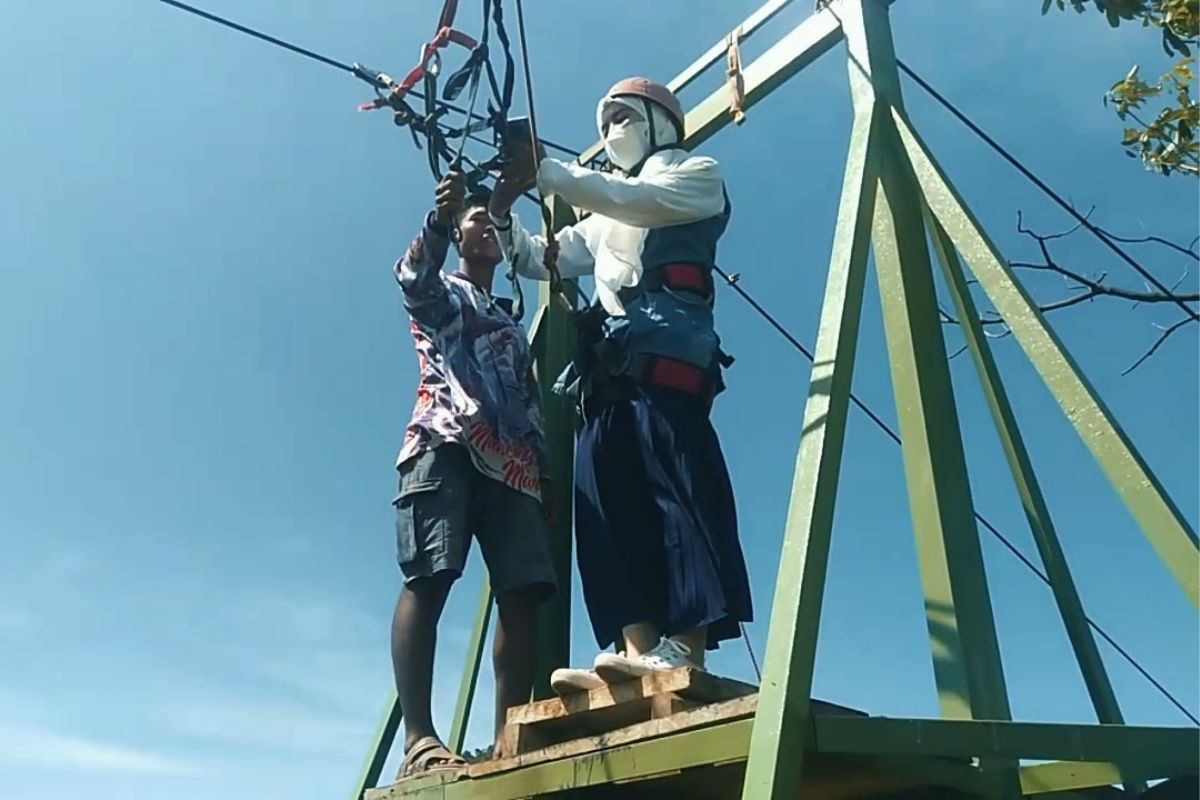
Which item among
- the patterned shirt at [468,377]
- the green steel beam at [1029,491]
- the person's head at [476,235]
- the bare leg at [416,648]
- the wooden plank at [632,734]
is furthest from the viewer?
the person's head at [476,235]

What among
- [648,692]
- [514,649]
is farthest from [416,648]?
[648,692]

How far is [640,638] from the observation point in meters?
3.09

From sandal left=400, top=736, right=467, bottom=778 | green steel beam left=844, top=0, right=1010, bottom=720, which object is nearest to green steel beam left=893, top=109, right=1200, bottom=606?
green steel beam left=844, top=0, right=1010, bottom=720

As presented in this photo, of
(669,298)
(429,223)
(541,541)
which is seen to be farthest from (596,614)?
(429,223)

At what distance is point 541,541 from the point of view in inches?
134

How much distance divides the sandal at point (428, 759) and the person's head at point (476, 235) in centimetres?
148

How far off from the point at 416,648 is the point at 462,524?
1.12 feet

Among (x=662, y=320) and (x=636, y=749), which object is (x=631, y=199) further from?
(x=636, y=749)

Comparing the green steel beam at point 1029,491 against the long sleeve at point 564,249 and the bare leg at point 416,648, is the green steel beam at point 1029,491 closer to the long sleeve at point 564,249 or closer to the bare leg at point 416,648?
the long sleeve at point 564,249

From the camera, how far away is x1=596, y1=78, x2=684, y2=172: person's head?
12.0 ft

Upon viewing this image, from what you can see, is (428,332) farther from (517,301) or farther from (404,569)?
(404,569)

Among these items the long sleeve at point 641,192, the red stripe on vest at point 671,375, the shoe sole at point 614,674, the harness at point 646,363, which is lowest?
the shoe sole at point 614,674

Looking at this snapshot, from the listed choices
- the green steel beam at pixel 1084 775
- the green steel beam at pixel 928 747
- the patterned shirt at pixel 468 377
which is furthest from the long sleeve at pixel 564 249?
the green steel beam at pixel 1084 775

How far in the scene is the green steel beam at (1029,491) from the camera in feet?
9.40
